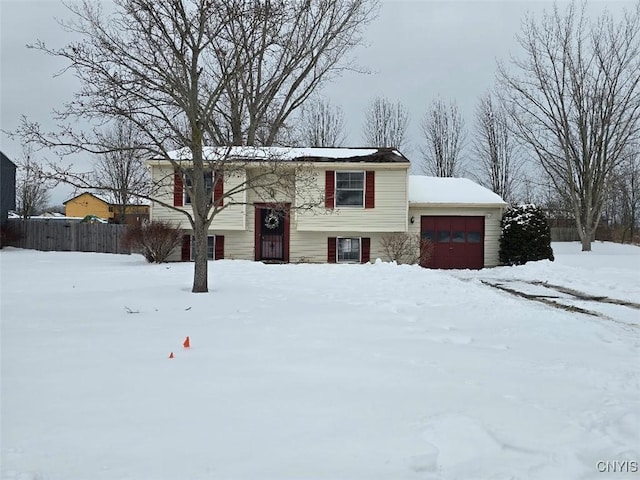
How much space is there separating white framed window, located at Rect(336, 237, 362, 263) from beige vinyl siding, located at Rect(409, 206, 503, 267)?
8.17 ft

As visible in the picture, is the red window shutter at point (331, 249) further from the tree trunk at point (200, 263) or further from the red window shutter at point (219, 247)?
the tree trunk at point (200, 263)

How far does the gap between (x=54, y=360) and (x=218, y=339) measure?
1790mm

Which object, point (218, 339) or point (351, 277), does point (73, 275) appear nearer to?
point (351, 277)

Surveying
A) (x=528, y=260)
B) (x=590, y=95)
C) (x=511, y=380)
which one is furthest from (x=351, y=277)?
(x=590, y=95)

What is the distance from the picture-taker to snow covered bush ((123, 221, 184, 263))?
706 inches

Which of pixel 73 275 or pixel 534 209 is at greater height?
pixel 534 209

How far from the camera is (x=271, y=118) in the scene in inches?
1162

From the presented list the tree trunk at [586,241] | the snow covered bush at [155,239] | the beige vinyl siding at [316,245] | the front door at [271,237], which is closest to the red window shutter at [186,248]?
the snow covered bush at [155,239]

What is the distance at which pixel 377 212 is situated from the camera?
1961 cm

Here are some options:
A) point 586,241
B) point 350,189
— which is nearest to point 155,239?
point 350,189

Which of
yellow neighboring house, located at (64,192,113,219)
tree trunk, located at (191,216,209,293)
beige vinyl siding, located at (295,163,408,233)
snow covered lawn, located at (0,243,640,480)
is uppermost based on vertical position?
yellow neighboring house, located at (64,192,113,219)

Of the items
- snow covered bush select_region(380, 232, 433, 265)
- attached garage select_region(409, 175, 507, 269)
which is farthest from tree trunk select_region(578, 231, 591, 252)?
snow covered bush select_region(380, 232, 433, 265)

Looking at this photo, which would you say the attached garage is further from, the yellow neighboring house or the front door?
the yellow neighboring house

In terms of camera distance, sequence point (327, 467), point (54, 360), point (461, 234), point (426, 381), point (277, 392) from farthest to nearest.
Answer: point (461, 234), point (54, 360), point (426, 381), point (277, 392), point (327, 467)
